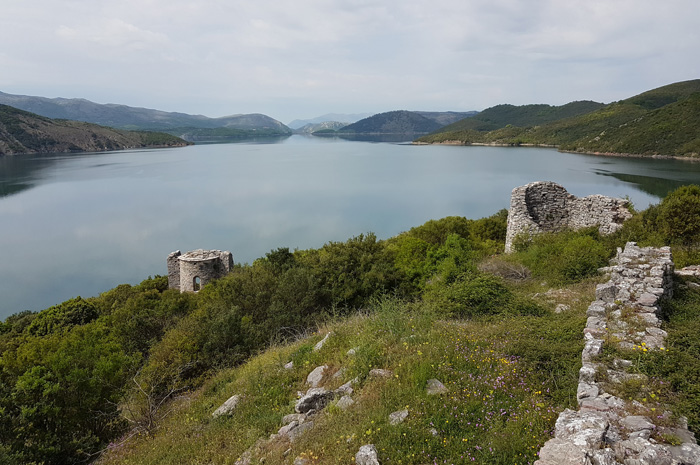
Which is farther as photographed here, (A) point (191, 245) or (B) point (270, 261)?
(A) point (191, 245)

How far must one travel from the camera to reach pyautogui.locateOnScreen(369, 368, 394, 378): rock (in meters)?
5.66

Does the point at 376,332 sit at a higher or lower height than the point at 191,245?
higher

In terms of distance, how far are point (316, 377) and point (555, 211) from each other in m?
15.5

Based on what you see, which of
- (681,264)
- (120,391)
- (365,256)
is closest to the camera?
(120,391)

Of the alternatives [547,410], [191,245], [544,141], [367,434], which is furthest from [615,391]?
[544,141]

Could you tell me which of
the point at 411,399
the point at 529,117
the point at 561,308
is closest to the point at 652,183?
the point at 561,308

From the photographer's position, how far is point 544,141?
377 ft

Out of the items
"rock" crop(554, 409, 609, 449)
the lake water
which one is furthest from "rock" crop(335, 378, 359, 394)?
the lake water

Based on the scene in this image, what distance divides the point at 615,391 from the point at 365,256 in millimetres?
10278

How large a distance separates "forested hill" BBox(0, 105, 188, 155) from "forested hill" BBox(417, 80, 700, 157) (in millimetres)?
123607

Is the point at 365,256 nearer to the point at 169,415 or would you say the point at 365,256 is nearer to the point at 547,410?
the point at 169,415

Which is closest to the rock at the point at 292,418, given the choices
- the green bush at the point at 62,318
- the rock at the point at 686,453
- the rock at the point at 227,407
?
the rock at the point at 227,407

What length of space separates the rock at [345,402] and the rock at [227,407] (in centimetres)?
217

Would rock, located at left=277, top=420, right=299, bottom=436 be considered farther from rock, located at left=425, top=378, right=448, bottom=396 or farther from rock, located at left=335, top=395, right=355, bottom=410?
rock, located at left=425, top=378, right=448, bottom=396
